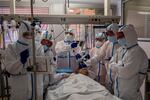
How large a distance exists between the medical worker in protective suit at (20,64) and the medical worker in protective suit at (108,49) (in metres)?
1.40

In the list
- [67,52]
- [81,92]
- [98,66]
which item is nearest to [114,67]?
[81,92]

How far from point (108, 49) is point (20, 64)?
179cm

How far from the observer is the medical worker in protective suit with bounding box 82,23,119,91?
370 centimetres

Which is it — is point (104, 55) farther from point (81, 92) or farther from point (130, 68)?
point (81, 92)

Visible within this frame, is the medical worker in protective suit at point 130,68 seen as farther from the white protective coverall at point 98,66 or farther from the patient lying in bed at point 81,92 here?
the white protective coverall at point 98,66

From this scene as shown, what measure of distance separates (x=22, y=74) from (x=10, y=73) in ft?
0.55

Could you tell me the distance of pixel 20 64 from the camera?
2990 mm

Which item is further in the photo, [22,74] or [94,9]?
[94,9]

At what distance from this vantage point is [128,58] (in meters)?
3.01

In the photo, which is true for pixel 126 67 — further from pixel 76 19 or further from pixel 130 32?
pixel 76 19

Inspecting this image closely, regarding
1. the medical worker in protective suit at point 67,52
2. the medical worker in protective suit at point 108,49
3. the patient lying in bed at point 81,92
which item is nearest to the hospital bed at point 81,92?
the patient lying in bed at point 81,92

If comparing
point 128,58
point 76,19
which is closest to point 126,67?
point 128,58

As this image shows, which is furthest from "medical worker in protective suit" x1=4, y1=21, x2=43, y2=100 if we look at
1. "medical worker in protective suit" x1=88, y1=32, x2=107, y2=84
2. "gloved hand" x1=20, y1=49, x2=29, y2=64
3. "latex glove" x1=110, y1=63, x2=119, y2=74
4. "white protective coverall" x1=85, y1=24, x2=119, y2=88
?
"white protective coverall" x1=85, y1=24, x2=119, y2=88

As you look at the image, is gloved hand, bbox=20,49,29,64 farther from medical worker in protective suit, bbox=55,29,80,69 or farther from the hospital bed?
medical worker in protective suit, bbox=55,29,80,69
